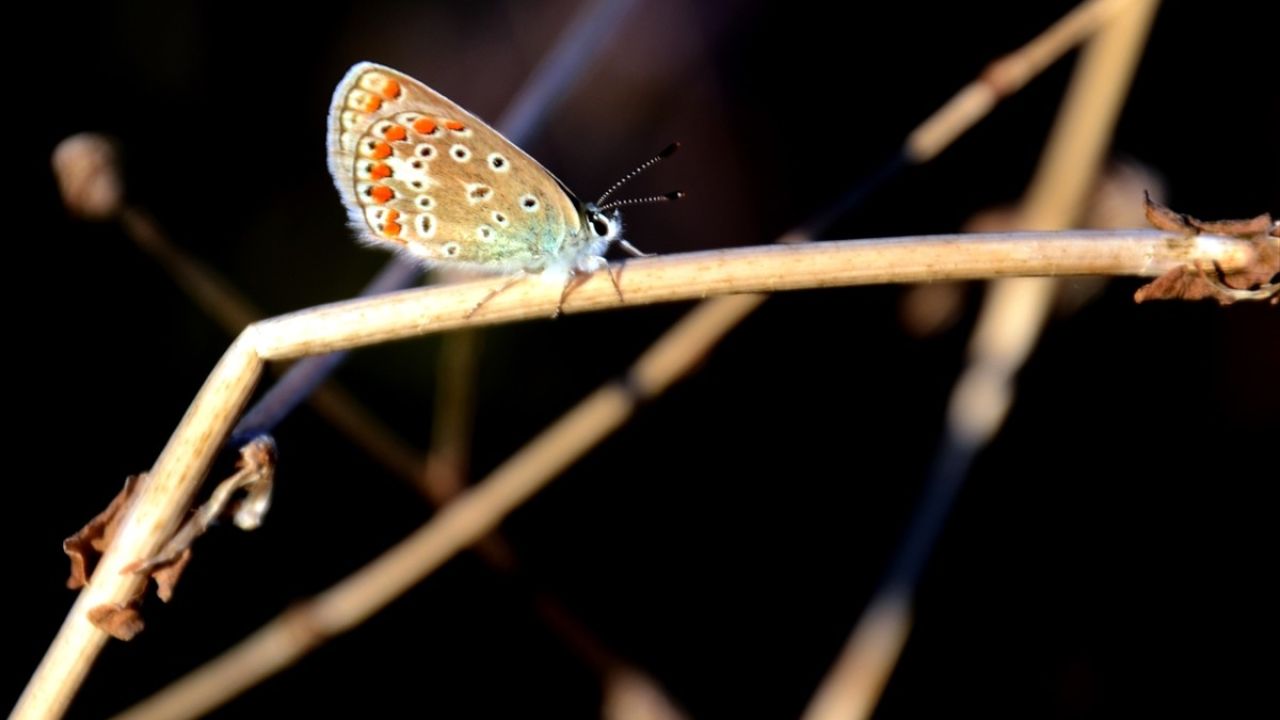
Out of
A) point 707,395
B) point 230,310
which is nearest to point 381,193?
point 230,310

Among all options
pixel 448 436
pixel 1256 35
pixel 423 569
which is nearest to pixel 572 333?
pixel 448 436

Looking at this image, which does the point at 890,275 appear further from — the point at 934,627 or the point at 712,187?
the point at 712,187

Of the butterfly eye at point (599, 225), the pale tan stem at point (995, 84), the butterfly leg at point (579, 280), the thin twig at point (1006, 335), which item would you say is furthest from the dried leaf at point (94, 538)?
the pale tan stem at point (995, 84)

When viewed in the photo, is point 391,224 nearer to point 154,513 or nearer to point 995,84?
point 154,513

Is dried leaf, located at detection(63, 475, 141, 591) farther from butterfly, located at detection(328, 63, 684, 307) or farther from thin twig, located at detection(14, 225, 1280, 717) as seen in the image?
butterfly, located at detection(328, 63, 684, 307)

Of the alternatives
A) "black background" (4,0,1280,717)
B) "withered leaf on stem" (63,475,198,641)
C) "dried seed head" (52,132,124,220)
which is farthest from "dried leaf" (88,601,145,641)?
"black background" (4,0,1280,717)

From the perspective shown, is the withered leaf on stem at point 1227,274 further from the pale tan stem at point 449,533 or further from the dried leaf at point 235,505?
the dried leaf at point 235,505
